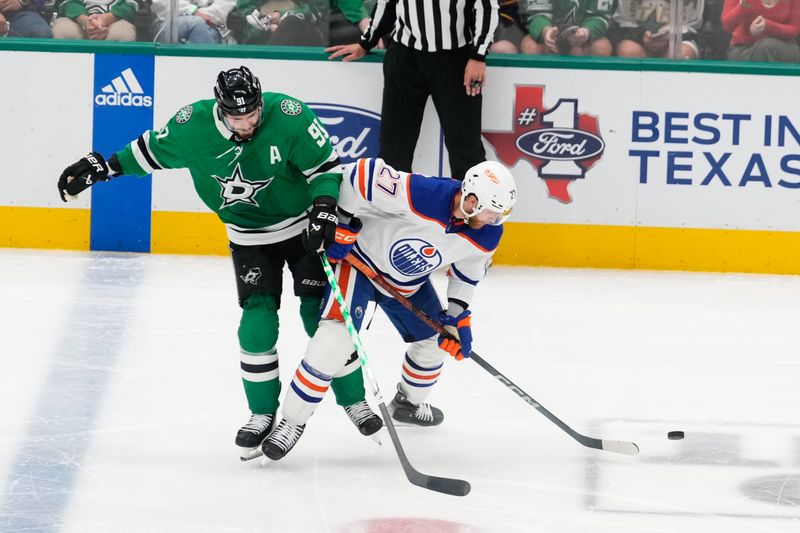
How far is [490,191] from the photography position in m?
3.15

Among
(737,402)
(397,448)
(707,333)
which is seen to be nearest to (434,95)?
(707,333)

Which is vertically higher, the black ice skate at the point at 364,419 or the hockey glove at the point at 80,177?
the hockey glove at the point at 80,177

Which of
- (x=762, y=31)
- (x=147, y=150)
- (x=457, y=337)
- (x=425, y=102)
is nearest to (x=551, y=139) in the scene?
(x=425, y=102)

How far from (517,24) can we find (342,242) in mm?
2939

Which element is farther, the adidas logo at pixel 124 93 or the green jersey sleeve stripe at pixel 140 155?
the adidas logo at pixel 124 93

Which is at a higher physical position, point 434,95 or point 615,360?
point 434,95

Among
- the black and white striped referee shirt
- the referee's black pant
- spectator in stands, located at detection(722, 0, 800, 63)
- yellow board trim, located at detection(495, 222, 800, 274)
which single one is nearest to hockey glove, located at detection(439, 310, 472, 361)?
the referee's black pant

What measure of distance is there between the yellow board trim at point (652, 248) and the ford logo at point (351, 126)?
30.4 inches

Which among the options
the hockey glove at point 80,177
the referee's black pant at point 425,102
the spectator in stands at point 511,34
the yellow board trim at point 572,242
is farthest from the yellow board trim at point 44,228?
the hockey glove at point 80,177

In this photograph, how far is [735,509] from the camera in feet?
10.0

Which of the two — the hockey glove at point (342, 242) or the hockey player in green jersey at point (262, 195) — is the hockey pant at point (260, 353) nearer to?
the hockey player in green jersey at point (262, 195)

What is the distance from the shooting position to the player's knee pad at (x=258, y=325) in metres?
3.29

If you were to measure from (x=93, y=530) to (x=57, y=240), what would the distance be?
3527 millimetres

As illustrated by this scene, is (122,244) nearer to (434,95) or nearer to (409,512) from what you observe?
(434,95)
